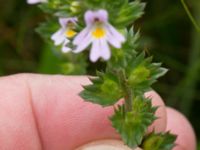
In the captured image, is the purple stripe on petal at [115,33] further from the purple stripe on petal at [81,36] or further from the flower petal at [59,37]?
the flower petal at [59,37]

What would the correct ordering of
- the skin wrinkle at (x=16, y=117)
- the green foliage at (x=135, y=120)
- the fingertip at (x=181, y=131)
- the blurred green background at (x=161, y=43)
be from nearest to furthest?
the green foliage at (x=135, y=120) → the skin wrinkle at (x=16, y=117) → the fingertip at (x=181, y=131) → the blurred green background at (x=161, y=43)

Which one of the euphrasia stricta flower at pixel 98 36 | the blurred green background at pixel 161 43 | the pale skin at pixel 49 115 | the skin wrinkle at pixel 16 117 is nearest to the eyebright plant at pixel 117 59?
the euphrasia stricta flower at pixel 98 36

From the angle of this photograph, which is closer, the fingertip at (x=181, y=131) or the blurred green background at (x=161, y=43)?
the fingertip at (x=181, y=131)

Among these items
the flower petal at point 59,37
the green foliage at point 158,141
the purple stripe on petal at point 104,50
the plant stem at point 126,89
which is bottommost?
the green foliage at point 158,141

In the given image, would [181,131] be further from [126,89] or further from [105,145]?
[126,89]

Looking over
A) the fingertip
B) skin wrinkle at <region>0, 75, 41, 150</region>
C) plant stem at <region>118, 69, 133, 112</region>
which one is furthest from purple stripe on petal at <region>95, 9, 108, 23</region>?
the fingertip

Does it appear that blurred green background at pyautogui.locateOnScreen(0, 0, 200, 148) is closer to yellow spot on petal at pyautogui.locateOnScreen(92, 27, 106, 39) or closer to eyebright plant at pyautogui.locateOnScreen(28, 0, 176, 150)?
eyebright plant at pyautogui.locateOnScreen(28, 0, 176, 150)
